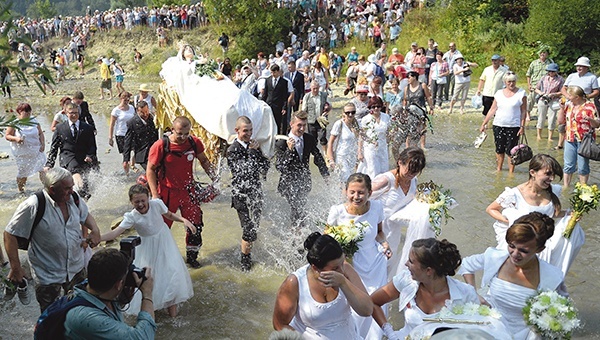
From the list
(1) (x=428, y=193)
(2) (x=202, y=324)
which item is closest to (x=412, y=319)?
(1) (x=428, y=193)

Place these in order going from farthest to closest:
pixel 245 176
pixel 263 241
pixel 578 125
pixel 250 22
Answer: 1. pixel 250 22
2. pixel 578 125
3. pixel 263 241
4. pixel 245 176

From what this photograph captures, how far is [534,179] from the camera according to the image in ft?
18.7

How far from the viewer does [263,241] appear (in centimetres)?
867

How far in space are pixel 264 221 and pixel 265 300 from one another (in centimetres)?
281

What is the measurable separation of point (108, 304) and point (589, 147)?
8330 mm

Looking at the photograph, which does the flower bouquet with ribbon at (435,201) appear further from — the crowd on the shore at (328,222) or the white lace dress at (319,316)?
the white lace dress at (319,316)

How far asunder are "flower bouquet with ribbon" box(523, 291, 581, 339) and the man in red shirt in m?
4.31

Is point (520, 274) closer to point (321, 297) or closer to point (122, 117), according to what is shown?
point (321, 297)

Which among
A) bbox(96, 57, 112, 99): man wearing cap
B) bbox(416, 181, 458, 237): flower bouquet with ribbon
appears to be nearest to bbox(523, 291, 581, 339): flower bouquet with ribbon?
bbox(416, 181, 458, 237): flower bouquet with ribbon

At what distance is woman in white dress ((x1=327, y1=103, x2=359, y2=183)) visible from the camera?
9047 mm

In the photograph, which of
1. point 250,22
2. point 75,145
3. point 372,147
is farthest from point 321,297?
point 250,22

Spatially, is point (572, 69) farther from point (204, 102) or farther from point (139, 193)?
point (139, 193)

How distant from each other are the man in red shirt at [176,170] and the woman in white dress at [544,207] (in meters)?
3.60

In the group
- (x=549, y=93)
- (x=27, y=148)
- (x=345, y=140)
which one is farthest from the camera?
(x=549, y=93)
